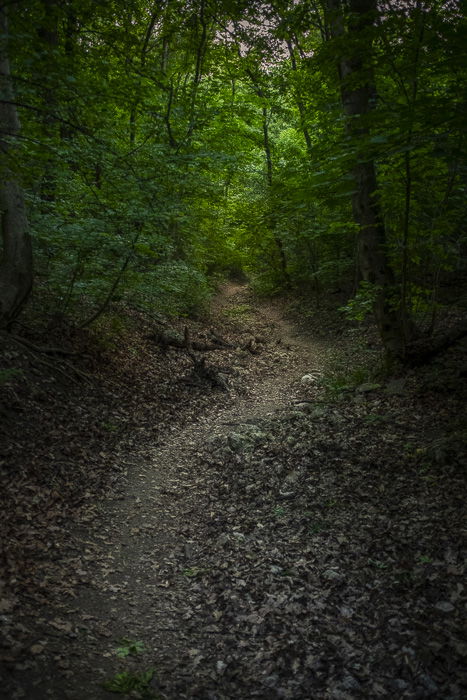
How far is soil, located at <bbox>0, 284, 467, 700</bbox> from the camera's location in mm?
3336

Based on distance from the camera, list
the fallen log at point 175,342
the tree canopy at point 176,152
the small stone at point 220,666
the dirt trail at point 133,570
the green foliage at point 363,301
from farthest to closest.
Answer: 1. the fallen log at point 175,342
2. the green foliage at point 363,301
3. the tree canopy at point 176,152
4. the small stone at point 220,666
5. the dirt trail at point 133,570

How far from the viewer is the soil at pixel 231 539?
3.34m

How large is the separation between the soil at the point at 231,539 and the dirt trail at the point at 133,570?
0.8 inches

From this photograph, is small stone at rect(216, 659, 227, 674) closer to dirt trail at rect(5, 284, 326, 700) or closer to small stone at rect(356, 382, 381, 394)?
dirt trail at rect(5, 284, 326, 700)

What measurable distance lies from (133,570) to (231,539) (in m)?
1.24

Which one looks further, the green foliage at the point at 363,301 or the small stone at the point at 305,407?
the small stone at the point at 305,407

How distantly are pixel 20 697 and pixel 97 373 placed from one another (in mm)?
7012

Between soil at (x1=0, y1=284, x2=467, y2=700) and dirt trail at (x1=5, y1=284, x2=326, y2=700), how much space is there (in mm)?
20

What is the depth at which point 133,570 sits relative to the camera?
4.75 metres

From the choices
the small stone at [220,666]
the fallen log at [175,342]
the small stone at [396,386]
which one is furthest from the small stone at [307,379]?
the small stone at [220,666]

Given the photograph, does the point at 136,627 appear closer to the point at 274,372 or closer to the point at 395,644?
the point at 395,644

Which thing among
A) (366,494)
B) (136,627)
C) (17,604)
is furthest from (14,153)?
(366,494)

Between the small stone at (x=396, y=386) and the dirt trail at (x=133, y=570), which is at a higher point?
the small stone at (x=396, y=386)

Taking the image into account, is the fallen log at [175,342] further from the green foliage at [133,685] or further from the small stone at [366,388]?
the green foliage at [133,685]
